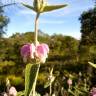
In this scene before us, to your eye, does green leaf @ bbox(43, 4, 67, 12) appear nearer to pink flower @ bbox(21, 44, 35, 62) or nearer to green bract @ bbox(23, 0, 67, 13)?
green bract @ bbox(23, 0, 67, 13)

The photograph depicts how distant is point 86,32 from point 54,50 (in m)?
6.58

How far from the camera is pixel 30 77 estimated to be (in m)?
1.66

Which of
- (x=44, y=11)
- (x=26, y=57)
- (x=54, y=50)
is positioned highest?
(x=44, y=11)

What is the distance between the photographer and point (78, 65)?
25.5m

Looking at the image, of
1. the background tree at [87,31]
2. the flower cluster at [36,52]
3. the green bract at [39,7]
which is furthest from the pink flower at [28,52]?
the background tree at [87,31]

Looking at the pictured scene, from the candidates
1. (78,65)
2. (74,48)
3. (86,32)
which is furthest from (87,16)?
(78,65)

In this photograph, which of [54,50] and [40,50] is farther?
[54,50]

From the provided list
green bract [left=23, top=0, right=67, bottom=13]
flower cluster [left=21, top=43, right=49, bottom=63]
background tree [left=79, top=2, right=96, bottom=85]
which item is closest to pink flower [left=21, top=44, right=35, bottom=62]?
flower cluster [left=21, top=43, right=49, bottom=63]

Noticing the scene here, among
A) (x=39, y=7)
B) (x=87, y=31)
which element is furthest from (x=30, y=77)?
(x=87, y=31)

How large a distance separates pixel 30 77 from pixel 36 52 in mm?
101

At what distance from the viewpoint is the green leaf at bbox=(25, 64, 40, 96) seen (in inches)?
64.6

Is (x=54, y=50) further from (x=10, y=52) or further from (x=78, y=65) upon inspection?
(x=78, y=65)

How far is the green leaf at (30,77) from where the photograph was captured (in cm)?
164

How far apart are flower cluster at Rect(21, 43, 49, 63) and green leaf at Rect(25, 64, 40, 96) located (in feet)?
0.10
